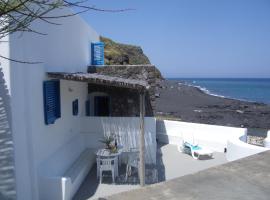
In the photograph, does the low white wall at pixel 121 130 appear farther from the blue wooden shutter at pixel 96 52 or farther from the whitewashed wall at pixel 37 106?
the blue wooden shutter at pixel 96 52

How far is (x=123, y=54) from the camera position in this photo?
34.5 m

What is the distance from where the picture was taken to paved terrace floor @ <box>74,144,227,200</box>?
27.5ft

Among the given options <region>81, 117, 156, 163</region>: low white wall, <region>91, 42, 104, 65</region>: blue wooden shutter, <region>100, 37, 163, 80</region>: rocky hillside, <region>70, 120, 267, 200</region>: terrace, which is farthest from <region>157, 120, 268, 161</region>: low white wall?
<region>100, 37, 163, 80</region>: rocky hillside

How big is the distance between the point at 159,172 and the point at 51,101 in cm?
435

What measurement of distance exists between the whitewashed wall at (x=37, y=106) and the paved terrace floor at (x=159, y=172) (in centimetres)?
95

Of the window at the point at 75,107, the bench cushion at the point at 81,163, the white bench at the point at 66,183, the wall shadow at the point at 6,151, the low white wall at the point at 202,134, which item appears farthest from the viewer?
the low white wall at the point at 202,134

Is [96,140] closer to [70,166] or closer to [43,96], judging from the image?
[70,166]

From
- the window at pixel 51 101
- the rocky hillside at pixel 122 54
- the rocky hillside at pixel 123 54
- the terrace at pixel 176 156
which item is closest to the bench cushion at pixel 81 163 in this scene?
the terrace at pixel 176 156

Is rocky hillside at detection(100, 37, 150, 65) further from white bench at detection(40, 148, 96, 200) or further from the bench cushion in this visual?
white bench at detection(40, 148, 96, 200)

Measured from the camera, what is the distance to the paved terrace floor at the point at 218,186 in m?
1.88

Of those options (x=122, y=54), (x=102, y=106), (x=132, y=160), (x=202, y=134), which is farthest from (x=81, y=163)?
(x=122, y=54)

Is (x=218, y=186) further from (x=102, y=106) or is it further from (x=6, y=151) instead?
(x=102, y=106)

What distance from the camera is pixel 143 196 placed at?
184cm

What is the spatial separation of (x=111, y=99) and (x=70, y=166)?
4.32 m
